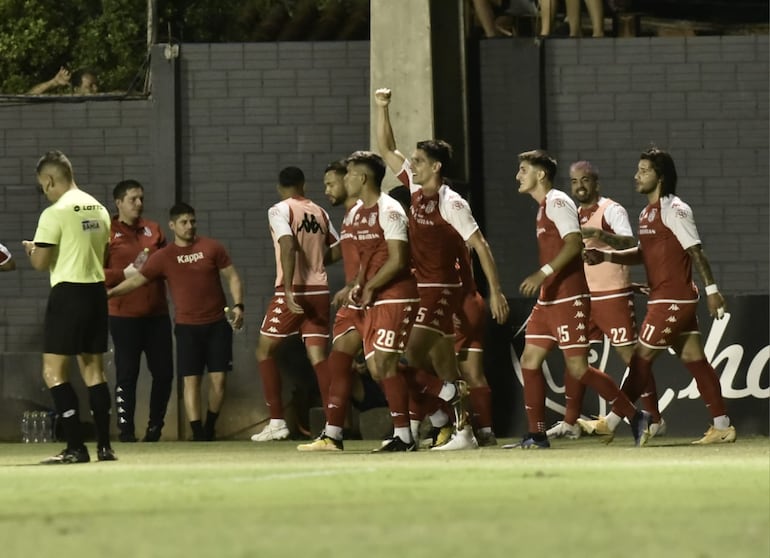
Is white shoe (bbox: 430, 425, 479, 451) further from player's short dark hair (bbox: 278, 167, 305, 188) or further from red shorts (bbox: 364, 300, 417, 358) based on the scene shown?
player's short dark hair (bbox: 278, 167, 305, 188)

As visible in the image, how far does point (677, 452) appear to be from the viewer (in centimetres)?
1238

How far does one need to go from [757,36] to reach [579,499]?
9917mm

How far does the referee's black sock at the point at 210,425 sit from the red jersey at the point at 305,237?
5.25 ft

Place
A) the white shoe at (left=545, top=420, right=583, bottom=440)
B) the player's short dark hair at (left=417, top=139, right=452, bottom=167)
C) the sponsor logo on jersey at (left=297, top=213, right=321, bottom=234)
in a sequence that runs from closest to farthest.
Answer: the player's short dark hair at (left=417, top=139, right=452, bottom=167) < the white shoe at (left=545, top=420, right=583, bottom=440) < the sponsor logo on jersey at (left=297, top=213, right=321, bottom=234)

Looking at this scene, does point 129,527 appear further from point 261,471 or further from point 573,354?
point 573,354

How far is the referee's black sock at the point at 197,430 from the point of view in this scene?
16.0m

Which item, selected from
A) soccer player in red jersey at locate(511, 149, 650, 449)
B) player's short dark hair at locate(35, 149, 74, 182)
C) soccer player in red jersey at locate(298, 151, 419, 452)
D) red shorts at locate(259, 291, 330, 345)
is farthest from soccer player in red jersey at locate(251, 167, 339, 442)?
player's short dark hair at locate(35, 149, 74, 182)

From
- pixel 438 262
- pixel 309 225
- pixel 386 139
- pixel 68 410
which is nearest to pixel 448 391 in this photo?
pixel 438 262

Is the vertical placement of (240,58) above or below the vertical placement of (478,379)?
above

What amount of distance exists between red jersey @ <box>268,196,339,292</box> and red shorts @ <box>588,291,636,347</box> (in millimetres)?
2292

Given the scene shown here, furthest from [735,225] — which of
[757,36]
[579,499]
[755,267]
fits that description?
[579,499]

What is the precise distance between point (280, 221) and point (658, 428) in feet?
11.2

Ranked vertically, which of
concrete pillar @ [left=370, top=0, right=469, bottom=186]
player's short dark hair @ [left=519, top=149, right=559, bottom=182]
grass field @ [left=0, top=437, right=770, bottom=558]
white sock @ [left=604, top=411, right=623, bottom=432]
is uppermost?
concrete pillar @ [left=370, top=0, right=469, bottom=186]

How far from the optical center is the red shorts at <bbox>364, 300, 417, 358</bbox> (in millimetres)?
12602
